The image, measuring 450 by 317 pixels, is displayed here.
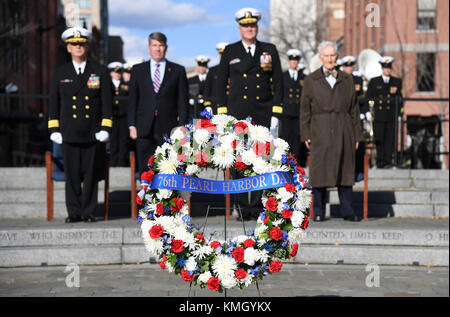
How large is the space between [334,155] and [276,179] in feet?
14.5

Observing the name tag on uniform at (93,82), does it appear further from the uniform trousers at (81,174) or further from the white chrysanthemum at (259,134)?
the white chrysanthemum at (259,134)

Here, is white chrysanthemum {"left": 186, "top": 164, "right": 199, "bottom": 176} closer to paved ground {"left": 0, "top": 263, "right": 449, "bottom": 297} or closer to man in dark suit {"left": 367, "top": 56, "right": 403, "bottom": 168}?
paved ground {"left": 0, "top": 263, "right": 449, "bottom": 297}

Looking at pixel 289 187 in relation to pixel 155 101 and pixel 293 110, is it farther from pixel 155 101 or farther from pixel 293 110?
pixel 293 110

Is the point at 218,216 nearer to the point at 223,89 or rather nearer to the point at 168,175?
the point at 223,89

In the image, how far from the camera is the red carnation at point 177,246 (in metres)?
4.72

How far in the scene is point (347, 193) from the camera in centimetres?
926

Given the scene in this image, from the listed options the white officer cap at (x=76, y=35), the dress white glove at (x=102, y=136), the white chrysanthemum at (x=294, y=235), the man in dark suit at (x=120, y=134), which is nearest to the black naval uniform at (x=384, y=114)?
the man in dark suit at (x=120, y=134)

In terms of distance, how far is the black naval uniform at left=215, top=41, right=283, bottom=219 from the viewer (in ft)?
28.5

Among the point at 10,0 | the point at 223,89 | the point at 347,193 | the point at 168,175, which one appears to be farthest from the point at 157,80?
the point at 10,0

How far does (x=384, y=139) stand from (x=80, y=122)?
774cm

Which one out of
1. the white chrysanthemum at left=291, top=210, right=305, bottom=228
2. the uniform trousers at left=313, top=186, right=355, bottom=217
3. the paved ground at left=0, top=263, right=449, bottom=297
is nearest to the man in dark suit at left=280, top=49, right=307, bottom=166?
the uniform trousers at left=313, top=186, right=355, bottom=217

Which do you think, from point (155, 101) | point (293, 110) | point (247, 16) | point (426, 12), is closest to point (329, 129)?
point (247, 16)

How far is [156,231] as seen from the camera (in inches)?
187

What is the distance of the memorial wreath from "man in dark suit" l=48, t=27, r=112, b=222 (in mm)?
4007
